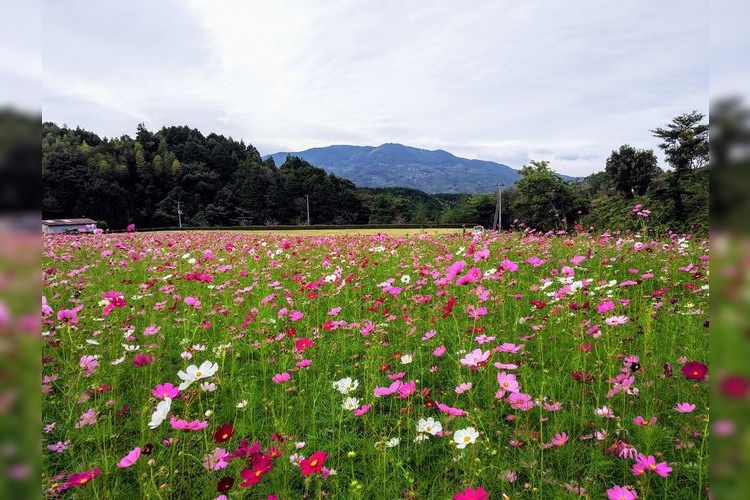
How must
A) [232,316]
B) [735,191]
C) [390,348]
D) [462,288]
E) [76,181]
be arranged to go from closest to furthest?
[735,191]
[390,348]
[232,316]
[462,288]
[76,181]

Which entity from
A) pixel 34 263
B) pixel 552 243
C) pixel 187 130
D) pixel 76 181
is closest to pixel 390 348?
pixel 34 263

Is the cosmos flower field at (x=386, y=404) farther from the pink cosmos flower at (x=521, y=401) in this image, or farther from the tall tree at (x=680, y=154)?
the tall tree at (x=680, y=154)

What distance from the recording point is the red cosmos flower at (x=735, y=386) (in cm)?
22

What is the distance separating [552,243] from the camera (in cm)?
544

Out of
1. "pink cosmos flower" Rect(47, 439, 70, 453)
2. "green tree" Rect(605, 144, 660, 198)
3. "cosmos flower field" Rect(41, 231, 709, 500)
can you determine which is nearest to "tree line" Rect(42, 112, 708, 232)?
"green tree" Rect(605, 144, 660, 198)

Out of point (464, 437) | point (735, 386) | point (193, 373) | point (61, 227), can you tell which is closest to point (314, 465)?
point (464, 437)

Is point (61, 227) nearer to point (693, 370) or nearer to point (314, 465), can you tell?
point (314, 465)

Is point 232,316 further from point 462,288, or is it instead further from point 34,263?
point 34,263

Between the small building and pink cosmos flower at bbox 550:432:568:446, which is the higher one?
the small building

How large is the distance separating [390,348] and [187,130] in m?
67.8

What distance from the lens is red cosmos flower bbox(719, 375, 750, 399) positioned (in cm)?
22

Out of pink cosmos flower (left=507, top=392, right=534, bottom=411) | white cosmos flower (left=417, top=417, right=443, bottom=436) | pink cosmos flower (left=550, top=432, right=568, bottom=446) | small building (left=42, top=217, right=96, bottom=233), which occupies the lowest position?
pink cosmos flower (left=550, top=432, right=568, bottom=446)

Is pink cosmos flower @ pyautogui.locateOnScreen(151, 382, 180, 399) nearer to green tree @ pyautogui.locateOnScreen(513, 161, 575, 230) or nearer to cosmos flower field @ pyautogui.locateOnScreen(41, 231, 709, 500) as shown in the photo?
cosmos flower field @ pyautogui.locateOnScreen(41, 231, 709, 500)

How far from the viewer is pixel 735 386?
230 mm
